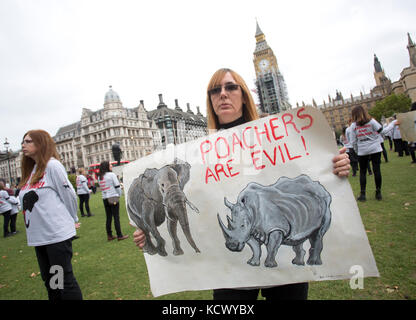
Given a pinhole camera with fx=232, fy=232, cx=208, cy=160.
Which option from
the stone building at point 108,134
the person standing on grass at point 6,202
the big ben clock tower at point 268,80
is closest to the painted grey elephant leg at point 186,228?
the person standing on grass at point 6,202

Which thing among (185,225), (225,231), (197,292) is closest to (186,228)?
(185,225)

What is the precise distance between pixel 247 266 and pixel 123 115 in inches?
3030

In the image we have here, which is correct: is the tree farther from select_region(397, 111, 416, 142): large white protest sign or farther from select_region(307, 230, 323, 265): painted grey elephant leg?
select_region(307, 230, 323, 265): painted grey elephant leg

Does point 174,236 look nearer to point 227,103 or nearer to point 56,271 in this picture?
point 227,103

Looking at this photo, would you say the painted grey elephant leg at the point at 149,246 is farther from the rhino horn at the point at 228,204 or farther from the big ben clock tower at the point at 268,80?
the big ben clock tower at the point at 268,80

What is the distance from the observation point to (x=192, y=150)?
5.04 ft

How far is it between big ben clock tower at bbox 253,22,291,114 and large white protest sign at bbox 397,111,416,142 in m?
83.2

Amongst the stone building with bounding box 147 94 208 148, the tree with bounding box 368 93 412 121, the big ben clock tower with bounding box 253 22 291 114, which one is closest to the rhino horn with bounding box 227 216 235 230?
the stone building with bounding box 147 94 208 148

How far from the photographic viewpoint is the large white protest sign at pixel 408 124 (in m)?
7.03

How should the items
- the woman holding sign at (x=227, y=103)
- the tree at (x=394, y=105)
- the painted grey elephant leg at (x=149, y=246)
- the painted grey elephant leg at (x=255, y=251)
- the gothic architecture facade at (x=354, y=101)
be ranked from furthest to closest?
the gothic architecture facade at (x=354, y=101)
the tree at (x=394, y=105)
the woman holding sign at (x=227, y=103)
the painted grey elephant leg at (x=149, y=246)
the painted grey elephant leg at (x=255, y=251)

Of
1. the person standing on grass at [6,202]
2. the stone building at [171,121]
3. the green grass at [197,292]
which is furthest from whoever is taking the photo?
the stone building at [171,121]

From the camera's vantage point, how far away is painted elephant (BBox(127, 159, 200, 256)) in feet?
4.97

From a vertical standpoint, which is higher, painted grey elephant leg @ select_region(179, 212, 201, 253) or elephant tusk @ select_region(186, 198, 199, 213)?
elephant tusk @ select_region(186, 198, 199, 213)
